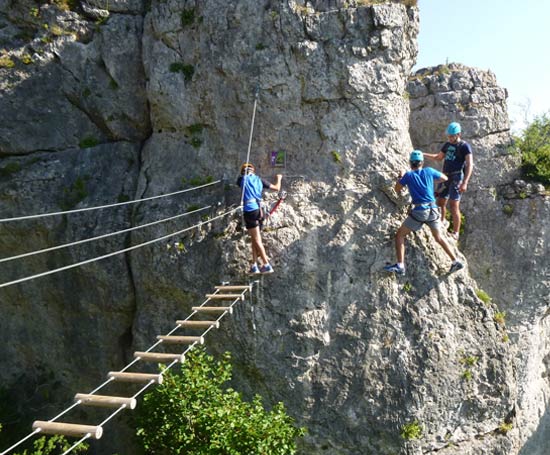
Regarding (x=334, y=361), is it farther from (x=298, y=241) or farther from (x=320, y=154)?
(x=320, y=154)

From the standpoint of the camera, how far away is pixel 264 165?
11008mm

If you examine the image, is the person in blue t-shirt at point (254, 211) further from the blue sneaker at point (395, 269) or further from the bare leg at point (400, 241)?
the bare leg at point (400, 241)

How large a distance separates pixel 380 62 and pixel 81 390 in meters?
9.62

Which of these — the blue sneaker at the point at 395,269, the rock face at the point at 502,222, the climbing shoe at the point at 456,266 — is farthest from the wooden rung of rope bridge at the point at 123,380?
the rock face at the point at 502,222

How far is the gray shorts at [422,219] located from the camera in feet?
31.3

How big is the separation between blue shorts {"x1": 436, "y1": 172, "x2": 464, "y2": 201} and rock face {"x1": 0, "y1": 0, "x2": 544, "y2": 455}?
1.10m

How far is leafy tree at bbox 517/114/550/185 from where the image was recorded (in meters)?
13.3

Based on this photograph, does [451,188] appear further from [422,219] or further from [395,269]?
[395,269]

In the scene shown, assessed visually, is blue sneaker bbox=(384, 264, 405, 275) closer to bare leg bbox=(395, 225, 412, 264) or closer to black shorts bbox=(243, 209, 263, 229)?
bare leg bbox=(395, 225, 412, 264)

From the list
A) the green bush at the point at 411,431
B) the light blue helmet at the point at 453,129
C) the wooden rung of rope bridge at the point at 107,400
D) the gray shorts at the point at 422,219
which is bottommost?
the green bush at the point at 411,431

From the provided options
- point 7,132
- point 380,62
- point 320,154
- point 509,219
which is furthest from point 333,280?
point 7,132

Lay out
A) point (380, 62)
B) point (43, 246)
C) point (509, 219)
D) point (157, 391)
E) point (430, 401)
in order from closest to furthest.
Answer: point (157, 391), point (430, 401), point (380, 62), point (43, 246), point (509, 219)

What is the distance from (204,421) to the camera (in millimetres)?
8430

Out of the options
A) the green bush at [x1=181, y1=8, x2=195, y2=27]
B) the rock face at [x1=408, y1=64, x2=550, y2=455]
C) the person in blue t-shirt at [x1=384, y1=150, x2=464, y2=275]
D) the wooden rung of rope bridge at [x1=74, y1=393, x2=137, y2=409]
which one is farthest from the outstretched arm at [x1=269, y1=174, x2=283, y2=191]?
the rock face at [x1=408, y1=64, x2=550, y2=455]
